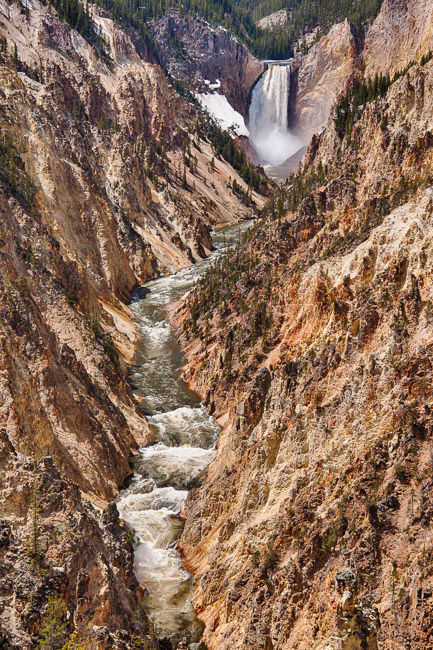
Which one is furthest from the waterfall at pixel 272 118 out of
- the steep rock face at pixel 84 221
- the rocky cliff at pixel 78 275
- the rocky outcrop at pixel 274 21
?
the rocky outcrop at pixel 274 21

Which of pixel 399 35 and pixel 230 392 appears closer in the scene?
pixel 230 392

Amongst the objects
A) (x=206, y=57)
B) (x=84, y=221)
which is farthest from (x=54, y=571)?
(x=206, y=57)

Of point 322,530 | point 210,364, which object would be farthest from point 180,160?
point 322,530

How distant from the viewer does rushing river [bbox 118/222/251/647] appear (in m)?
21.7

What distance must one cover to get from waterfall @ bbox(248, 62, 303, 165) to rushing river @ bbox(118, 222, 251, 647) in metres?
96.9

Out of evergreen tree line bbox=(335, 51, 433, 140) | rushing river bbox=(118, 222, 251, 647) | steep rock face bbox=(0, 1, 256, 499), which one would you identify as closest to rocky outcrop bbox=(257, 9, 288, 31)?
steep rock face bbox=(0, 1, 256, 499)

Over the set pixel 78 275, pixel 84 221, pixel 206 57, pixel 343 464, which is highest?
pixel 206 57

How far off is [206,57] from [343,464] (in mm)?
146291

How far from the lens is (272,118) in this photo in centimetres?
14675

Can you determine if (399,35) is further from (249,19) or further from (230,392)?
(249,19)

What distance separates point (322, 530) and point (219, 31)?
15614 centimetres

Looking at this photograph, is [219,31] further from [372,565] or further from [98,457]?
[372,565]

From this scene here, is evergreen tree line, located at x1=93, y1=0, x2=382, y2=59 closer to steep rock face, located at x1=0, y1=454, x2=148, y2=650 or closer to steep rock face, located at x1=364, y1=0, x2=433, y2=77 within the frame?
steep rock face, located at x1=364, y1=0, x2=433, y2=77

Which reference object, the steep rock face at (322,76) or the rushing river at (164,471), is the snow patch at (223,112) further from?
the rushing river at (164,471)
